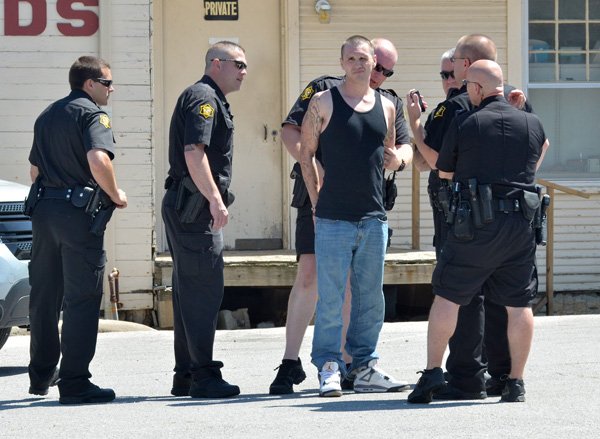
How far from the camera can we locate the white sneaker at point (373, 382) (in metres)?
7.11

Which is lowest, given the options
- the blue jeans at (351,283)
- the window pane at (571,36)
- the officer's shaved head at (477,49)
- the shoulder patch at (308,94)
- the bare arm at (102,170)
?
the blue jeans at (351,283)

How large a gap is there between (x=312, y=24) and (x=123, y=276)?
3.17 meters

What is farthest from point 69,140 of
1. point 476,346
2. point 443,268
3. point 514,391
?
point 514,391

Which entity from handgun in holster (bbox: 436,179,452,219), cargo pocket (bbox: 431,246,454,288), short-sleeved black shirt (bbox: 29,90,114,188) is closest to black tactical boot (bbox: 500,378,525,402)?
cargo pocket (bbox: 431,246,454,288)

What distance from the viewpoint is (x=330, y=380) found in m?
6.95

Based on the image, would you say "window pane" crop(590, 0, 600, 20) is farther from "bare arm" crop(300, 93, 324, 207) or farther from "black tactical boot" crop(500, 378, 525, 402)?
"black tactical boot" crop(500, 378, 525, 402)

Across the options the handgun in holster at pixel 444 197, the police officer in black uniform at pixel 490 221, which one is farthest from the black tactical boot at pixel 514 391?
the handgun in holster at pixel 444 197

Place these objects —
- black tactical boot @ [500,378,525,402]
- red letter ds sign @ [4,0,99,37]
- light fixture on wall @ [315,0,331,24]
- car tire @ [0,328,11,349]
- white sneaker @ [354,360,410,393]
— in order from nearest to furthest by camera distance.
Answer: black tactical boot @ [500,378,525,402], white sneaker @ [354,360,410,393], car tire @ [0,328,11,349], red letter ds sign @ [4,0,99,37], light fixture on wall @ [315,0,331,24]

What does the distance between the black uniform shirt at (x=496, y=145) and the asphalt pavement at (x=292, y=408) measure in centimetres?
119

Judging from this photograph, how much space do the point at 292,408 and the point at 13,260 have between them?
2603mm

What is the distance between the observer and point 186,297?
23.2 feet

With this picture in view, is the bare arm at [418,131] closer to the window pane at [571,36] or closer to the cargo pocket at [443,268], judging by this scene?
the cargo pocket at [443,268]

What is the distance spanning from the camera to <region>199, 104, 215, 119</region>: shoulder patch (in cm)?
686

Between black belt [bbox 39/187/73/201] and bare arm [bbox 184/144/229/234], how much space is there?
27.1 inches
